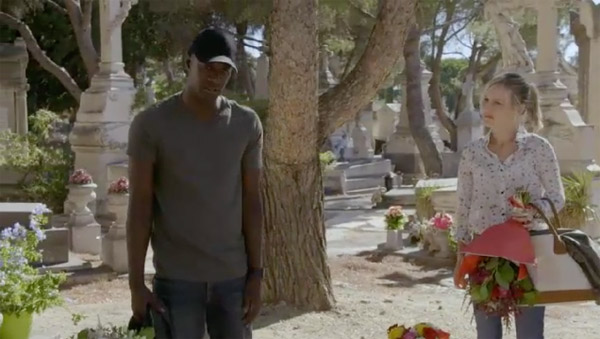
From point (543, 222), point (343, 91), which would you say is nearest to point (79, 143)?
point (343, 91)

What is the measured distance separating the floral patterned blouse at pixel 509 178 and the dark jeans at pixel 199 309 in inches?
45.5

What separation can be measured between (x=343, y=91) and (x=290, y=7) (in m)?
0.80

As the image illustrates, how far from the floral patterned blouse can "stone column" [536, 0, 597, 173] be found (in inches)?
331

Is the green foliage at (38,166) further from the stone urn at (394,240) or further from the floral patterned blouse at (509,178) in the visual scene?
the floral patterned blouse at (509,178)

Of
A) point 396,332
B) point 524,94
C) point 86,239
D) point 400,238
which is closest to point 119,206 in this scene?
point 86,239

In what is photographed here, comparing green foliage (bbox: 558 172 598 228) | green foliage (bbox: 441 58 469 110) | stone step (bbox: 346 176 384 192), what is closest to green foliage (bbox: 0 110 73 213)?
green foliage (bbox: 558 172 598 228)

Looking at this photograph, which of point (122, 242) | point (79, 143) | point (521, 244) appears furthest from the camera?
point (79, 143)

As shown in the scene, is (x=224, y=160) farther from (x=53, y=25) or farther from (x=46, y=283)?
(x=53, y=25)

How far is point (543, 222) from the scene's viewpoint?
3852 mm

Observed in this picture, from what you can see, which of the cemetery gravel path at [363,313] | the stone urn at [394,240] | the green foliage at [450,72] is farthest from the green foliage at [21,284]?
the green foliage at [450,72]

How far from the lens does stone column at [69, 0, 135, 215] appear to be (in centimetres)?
1375

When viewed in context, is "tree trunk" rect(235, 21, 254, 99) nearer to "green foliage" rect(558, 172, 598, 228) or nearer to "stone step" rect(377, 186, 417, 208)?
"stone step" rect(377, 186, 417, 208)

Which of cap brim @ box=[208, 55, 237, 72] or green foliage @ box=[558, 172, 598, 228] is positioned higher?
cap brim @ box=[208, 55, 237, 72]

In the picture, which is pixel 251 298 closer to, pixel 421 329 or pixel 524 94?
pixel 421 329
